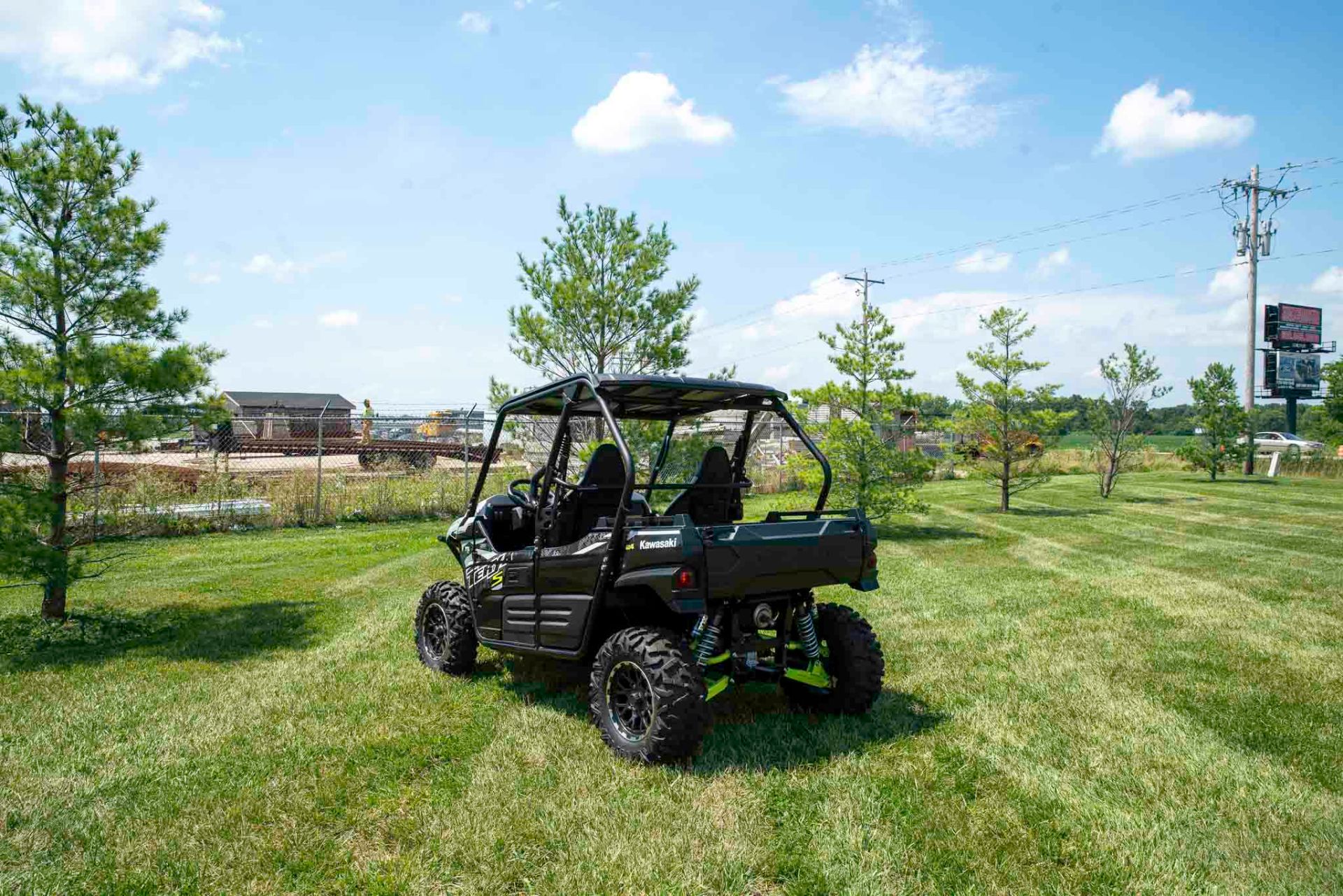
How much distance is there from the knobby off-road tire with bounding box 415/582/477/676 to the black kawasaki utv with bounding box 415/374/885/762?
0.01 m

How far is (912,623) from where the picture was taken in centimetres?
827

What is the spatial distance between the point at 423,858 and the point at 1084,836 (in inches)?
110

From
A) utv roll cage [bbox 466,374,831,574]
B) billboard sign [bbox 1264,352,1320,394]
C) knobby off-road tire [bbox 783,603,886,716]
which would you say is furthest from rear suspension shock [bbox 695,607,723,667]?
billboard sign [bbox 1264,352,1320,394]

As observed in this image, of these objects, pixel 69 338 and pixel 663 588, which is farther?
pixel 69 338

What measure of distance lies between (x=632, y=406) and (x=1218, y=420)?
30111mm

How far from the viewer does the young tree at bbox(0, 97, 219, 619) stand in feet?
24.7

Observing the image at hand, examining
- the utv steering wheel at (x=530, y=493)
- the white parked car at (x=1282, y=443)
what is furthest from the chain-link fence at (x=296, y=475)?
the white parked car at (x=1282, y=443)

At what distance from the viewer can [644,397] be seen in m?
5.84

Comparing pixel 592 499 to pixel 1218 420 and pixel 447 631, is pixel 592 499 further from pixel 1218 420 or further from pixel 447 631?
pixel 1218 420

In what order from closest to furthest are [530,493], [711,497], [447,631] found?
[711,497]
[447,631]
[530,493]

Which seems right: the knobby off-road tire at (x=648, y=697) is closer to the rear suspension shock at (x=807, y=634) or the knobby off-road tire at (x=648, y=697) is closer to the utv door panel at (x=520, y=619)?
the utv door panel at (x=520, y=619)

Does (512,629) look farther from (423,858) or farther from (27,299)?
(27,299)

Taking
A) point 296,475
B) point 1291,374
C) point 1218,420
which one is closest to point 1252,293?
point 1218,420

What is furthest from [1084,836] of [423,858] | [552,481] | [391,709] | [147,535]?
[147,535]
